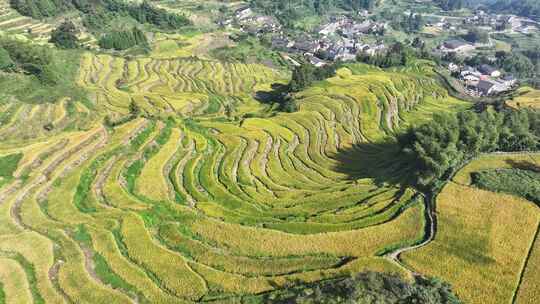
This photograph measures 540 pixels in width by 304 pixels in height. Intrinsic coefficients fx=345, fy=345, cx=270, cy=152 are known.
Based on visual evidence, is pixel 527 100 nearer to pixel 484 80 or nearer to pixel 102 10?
pixel 484 80

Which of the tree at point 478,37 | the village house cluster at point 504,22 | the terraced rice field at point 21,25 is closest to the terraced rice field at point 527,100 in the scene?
the terraced rice field at point 21,25

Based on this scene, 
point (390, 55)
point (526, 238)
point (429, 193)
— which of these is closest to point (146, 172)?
Result: point (429, 193)

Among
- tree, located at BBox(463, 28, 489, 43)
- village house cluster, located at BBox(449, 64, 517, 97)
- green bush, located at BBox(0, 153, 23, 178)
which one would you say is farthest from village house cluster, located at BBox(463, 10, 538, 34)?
green bush, located at BBox(0, 153, 23, 178)

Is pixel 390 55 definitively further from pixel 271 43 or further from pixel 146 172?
pixel 146 172

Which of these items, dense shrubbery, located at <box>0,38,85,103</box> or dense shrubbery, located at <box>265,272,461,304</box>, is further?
dense shrubbery, located at <box>0,38,85,103</box>

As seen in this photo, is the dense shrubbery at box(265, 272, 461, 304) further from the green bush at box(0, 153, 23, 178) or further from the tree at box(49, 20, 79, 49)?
the tree at box(49, 20, 79, 49)
